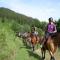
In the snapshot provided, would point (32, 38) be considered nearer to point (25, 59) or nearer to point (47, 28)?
point (47, 28)

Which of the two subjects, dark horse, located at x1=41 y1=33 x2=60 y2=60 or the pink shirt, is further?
the pink shirt

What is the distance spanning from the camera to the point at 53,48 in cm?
1538

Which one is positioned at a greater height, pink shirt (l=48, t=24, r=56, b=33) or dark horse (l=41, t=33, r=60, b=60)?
pink shirt (l=48, t=24, r=56, b=33)

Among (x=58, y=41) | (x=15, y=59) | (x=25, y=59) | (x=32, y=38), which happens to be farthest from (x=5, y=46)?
(x=32, y=38)

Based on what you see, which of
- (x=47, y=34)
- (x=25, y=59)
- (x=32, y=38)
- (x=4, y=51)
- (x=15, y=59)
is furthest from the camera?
(x=32, y=38)

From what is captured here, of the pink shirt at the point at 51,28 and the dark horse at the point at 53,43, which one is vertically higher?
the pink shirt at the point at 51,28

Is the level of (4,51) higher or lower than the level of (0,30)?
lower

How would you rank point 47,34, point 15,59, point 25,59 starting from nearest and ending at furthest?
point 15,59, point 25,59, point 47,34

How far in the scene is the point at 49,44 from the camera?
51.0 feet

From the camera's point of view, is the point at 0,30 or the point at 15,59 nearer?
the point at 0,30

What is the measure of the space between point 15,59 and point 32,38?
9.96 metres

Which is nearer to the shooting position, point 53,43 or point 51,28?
point 53,43

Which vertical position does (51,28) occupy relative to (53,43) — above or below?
above

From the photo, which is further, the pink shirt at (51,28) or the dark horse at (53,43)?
the pink shirt at (51,28)
